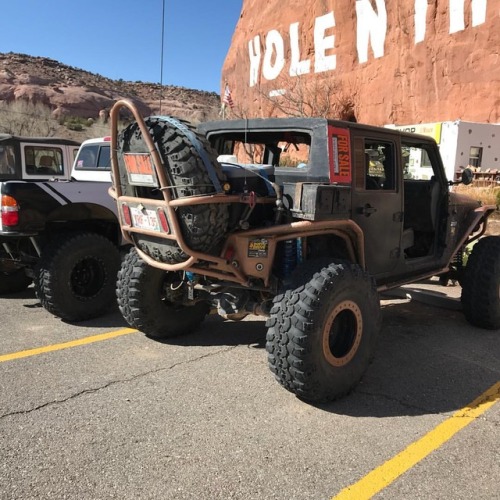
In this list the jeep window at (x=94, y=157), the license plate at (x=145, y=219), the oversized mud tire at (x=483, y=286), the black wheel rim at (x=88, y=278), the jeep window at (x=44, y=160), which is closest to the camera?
the license plate at (x=145, y=219)

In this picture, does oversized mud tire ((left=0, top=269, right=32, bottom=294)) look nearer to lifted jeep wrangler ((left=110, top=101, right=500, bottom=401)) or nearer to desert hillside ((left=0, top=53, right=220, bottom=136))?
lifted jeep wrangler ((left=110, top=101, right=500, bottom=401))

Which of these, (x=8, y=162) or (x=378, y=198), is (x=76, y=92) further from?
(x=378, y=198)

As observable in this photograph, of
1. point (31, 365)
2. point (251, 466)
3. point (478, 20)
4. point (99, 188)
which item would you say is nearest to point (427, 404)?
point (251, 466)

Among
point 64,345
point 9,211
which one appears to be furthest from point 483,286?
point 9,211

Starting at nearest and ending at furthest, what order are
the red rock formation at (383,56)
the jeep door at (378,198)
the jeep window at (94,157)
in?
the jeep door at (378,198)
the jeep window at (94,157)
the red rock formation at (383,56)

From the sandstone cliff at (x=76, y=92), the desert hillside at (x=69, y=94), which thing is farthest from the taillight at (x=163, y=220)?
the sandstone cliff at (x=76, y=92)

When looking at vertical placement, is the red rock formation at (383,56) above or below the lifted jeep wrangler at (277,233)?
above

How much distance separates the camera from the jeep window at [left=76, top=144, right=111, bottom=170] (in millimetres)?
7643

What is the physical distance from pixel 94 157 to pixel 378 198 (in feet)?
17.3

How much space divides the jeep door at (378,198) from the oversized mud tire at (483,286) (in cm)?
111

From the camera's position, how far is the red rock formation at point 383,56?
884 inches

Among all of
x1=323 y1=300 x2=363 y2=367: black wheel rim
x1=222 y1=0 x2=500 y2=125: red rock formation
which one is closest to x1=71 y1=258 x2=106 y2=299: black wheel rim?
x1=323 y1=300 x2=363 y2=367: black wheel rim

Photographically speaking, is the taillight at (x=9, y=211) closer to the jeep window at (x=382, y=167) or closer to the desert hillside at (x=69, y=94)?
the jeep window at (x=382, y=167)

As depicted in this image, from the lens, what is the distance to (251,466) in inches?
105
